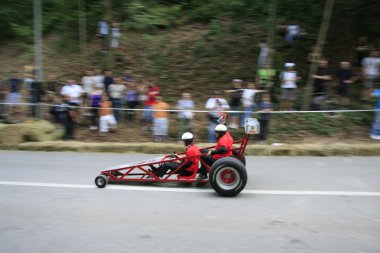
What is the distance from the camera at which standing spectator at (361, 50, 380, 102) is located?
1273cm

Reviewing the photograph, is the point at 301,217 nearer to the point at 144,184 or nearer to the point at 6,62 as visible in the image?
the point at 144,184

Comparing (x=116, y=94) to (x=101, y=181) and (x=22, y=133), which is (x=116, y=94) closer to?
(x=22, y=133)

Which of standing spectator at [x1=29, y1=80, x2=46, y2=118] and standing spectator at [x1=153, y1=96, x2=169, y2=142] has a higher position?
standing spectator at [x1=29, y1=80, x2=46, y2=118]

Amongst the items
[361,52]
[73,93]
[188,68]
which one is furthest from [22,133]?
[361,52]

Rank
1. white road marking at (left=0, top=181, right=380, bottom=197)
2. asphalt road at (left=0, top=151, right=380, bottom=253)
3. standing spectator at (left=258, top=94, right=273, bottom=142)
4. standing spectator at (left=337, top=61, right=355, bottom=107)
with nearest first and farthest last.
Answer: asphalt road at (left=0, top=151, right=380, bottom=253)
white road marking at (left=0, top=181, right=380, bottom=197)
standing spectator at (left=258, top=94, right=273, bottom=142)
standing spectator at (left=337, top=61, right=355, bottom=107)

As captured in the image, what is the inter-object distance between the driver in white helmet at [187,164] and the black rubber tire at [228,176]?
56cm

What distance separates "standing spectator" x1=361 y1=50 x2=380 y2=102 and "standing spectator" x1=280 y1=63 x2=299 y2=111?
2.20 metres

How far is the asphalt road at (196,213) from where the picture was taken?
209 inches

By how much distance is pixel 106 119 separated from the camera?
1165 centimetres

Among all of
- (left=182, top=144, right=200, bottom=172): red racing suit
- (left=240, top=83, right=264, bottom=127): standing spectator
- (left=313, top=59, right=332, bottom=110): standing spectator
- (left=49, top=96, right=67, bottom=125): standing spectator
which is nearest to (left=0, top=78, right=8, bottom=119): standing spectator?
(left=49, top=96, right=67, bottom=125): standing spectator

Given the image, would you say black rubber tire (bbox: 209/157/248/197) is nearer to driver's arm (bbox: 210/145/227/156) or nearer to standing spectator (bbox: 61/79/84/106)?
driver's arm (bbox: 210/145/227/156)

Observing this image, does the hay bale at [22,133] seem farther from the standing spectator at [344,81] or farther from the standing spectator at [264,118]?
the standing spectator at [344,81]

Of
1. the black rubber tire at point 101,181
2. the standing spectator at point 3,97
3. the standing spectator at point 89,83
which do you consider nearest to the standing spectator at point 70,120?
the standing spectator at point 89,83

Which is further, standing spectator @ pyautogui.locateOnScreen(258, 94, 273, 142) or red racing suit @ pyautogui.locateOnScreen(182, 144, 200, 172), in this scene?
standing spectator @ pyautogui.locateOnScreen(258, 94, 273, 142)
